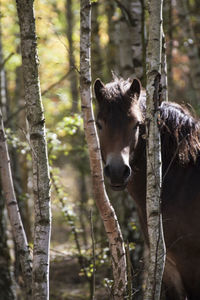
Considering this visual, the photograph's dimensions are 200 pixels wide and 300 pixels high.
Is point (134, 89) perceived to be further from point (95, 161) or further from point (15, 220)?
point (15, 220)

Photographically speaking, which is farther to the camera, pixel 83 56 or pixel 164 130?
pixel 164 130

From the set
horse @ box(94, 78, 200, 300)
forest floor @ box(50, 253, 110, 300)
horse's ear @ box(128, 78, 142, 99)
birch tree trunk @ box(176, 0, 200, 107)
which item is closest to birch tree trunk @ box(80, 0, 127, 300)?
horse @ box(94, 78, 200, 300)

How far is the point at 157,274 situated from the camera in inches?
136

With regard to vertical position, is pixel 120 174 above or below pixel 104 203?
above

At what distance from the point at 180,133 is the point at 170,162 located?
0.47m

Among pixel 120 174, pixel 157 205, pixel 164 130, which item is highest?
pixel 164 130

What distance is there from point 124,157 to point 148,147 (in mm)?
582

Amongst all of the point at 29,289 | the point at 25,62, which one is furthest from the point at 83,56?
the point at 29,289

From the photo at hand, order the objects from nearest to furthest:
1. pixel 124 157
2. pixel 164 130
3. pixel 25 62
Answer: pixel 25 62, pixel 124 157, pixel 164 130

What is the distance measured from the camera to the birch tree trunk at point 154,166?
345 centimetres

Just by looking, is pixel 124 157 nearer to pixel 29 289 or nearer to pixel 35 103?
pixel 35 103

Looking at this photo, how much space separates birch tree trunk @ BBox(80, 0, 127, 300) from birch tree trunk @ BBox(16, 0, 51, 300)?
1.34 ft

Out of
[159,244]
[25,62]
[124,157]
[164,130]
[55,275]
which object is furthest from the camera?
[55,275]

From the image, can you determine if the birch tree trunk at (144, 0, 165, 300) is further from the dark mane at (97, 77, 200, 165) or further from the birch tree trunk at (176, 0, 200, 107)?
the birch tree trunk at (176, 0, 200, 107)
